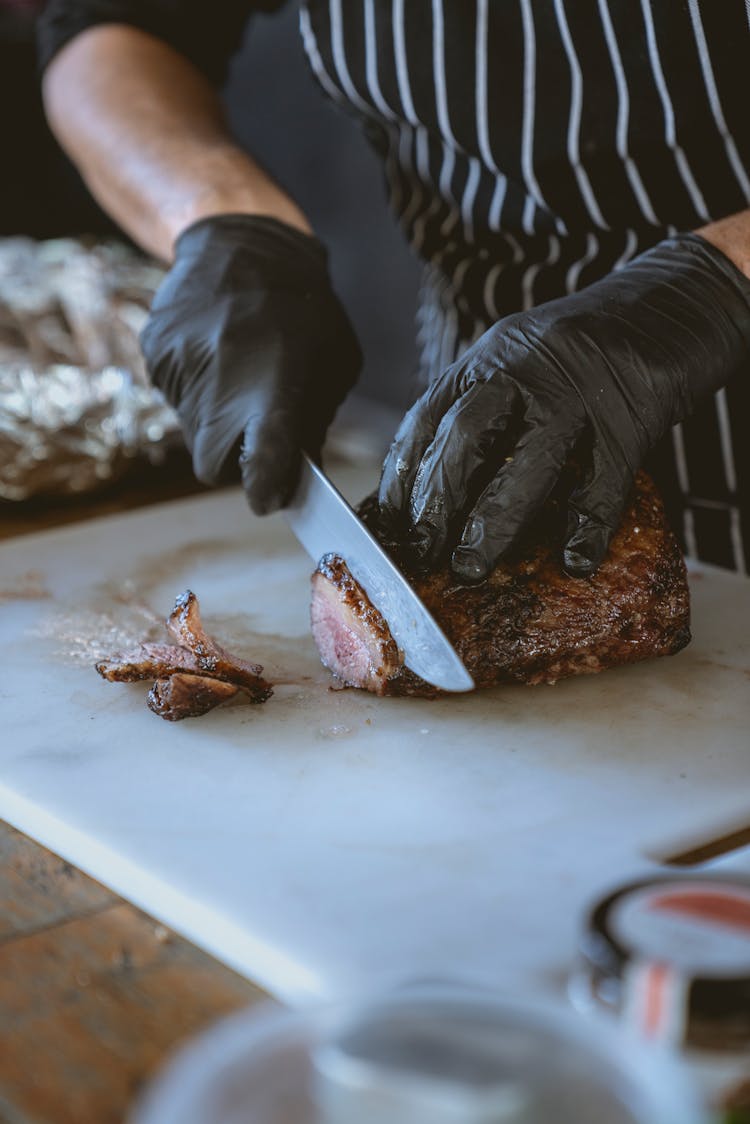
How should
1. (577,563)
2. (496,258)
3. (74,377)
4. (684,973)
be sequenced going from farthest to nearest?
→ 1. (74,377)
2. (496,258)
3. (577,563)
4. (684,973)

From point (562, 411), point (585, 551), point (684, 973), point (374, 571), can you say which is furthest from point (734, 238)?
point (684, 973)

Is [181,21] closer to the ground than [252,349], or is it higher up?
higher up

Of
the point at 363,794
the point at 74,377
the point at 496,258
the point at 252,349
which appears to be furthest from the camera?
the point at 74,377

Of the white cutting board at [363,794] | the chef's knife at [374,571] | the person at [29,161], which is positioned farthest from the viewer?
the person at [29,161]

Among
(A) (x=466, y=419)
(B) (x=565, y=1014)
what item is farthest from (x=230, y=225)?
(B) (x=565, y=1014)

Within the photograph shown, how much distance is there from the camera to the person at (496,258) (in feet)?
6.63

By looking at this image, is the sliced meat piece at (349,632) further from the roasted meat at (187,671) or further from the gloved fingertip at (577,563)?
the gloved fingertip at (577,563)

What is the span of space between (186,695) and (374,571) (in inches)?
14.8

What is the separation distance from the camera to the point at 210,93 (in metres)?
3.39

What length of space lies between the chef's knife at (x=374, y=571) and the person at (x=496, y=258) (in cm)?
7

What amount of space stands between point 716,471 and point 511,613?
0.84 meters

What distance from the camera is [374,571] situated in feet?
6.79

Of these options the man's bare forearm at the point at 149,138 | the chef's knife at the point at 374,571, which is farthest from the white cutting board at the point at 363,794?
the man's bare forearm at the point at 149,138

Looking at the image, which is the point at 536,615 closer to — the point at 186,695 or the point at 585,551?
the point at 585,551
